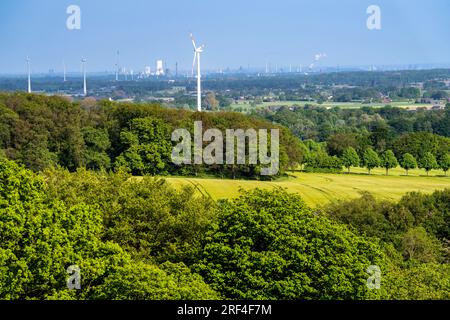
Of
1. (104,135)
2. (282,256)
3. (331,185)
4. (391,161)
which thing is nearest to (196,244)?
(282,256)

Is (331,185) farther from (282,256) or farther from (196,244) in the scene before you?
(282,256)

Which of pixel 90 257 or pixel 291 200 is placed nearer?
pixel 90 257

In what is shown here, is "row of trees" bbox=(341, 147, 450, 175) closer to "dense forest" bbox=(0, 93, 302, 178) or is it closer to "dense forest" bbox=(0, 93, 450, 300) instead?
"dense forest" bbox=(0, 93, 302, 178)

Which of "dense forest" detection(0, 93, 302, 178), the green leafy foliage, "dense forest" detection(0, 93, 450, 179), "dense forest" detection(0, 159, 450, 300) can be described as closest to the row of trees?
"dense forest" detection(0, 93, 450, 179)

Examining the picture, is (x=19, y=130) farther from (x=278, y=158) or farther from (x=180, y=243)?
(x=180, y=243)

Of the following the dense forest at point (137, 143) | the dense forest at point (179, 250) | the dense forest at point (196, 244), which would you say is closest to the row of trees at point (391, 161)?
the dense forest at point (137, 143)
